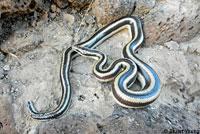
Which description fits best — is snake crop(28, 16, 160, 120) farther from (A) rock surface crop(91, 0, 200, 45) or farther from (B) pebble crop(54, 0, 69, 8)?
(B) pebble crop(54, 0, 69, 8)

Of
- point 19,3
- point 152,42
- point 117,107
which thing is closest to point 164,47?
point 152,42

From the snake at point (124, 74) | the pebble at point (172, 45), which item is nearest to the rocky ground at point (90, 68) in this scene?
the pebble at point (172, 45)

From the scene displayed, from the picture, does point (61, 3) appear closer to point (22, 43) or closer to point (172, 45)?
point (22, 43)

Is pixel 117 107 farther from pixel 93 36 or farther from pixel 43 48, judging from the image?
pixel 43 48

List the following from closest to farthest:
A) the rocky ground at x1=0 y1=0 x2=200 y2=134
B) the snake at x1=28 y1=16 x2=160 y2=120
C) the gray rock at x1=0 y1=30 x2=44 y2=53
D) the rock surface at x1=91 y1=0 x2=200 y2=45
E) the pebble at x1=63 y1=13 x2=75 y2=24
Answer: the rocky ground at x1=0 y1=0 x2=200 y2=134, the snake at x1=28 y1=16 x2=160 y2=120, the gray rock at x1=0 y1=30 x2=44 y2=53, the rock surface at x1=91 y1=0 x2=200 y2=45, the pebble at x1=63 y1=13 x2=75 y2=24

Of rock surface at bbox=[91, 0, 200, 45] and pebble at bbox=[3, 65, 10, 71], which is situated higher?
rock surface at bbox=[91, 0, 200, 45]

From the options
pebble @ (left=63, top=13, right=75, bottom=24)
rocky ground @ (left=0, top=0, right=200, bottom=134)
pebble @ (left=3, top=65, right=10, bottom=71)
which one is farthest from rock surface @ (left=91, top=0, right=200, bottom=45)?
pebble @ (left=3, top=65, right=10, bottom=71)

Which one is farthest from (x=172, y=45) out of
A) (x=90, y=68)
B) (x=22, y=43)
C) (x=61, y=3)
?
(x=22, y=43)
